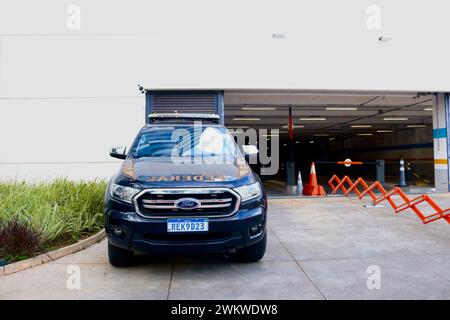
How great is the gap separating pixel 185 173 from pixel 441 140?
370 inches

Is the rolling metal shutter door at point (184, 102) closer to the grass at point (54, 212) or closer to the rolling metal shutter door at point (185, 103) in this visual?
the rolling metal shutter door at point (185, 103)

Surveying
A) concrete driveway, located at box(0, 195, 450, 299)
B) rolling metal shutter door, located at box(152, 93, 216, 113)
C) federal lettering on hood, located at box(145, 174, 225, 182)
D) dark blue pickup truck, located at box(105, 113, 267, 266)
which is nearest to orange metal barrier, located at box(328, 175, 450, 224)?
concrete driveway, located at box(0, 195, 450, 299)

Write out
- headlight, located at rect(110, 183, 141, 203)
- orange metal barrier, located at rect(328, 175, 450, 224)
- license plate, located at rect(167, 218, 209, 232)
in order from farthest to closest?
orange metal barrier, located at rect(328, 175, 450, 224) → headlight, located at rect(110, 183, 141, 203) → license plate, located at rect(167, 218, 209, 232)

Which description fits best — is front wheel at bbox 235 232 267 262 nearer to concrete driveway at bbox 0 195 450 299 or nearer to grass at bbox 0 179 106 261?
concrete driveway at bbox 0 195 450 299

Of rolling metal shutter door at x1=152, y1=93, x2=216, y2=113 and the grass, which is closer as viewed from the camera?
the grass

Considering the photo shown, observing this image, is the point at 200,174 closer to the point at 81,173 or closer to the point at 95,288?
the point at 95,288

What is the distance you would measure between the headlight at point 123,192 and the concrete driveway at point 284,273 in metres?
0.82

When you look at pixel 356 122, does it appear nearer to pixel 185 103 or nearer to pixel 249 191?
pixel 185 103

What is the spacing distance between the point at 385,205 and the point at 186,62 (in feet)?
19.2

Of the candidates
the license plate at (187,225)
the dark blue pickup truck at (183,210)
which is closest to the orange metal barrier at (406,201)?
the dark blue pickup truck at (183,210)

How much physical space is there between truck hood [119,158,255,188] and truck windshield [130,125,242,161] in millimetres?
274

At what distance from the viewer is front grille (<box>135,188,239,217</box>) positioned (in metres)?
3.23
